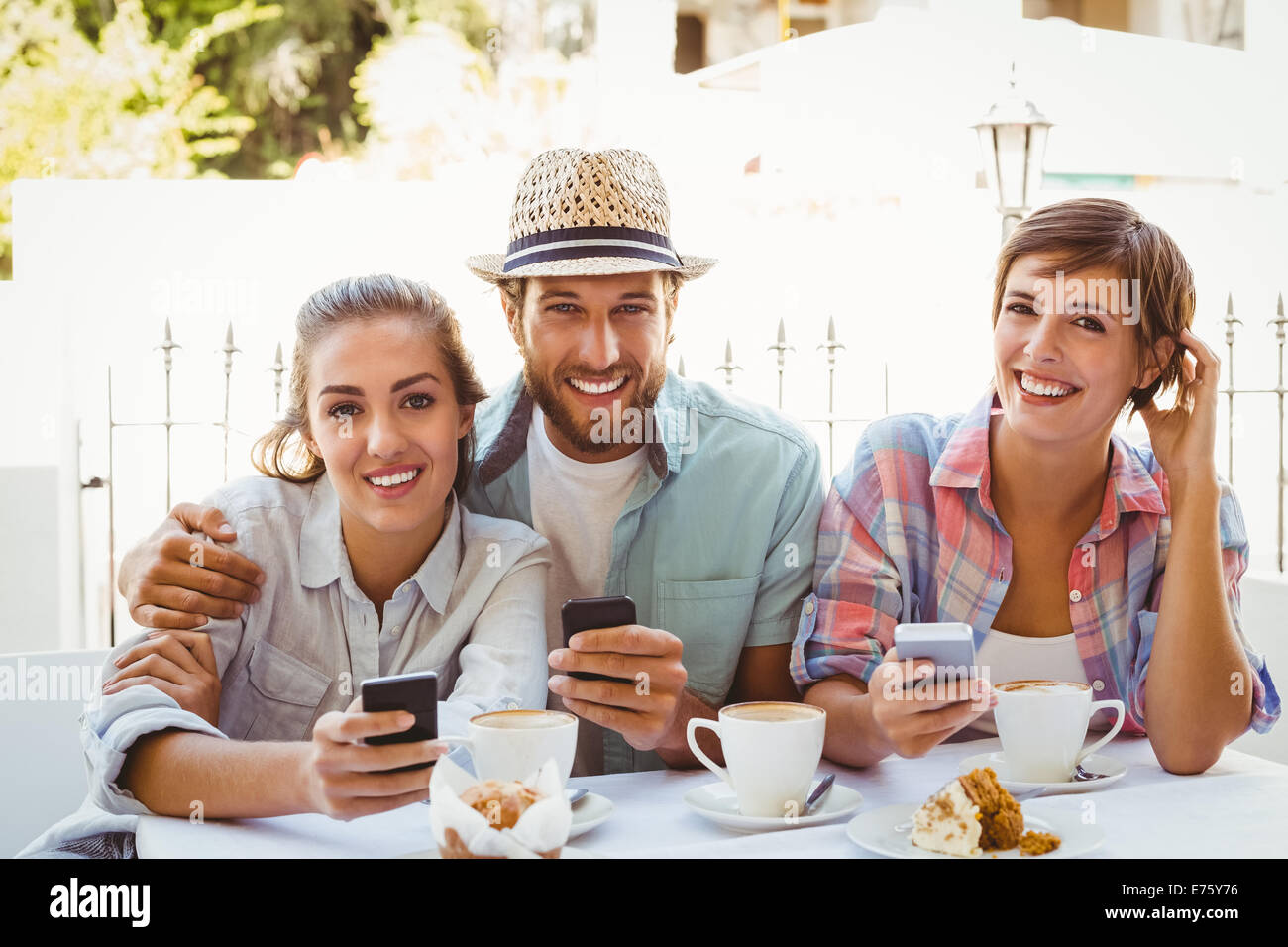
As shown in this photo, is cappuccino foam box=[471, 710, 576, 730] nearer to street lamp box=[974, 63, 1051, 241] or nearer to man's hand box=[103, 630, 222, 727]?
man's hand box=[103, 630, 222, 727]

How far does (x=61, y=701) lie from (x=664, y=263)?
5.37 feet

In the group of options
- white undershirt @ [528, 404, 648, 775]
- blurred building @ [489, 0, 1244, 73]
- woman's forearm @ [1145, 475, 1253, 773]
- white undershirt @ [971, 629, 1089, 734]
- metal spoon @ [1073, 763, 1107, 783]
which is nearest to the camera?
metal spoon @ [1073, 763, 1107, 783]

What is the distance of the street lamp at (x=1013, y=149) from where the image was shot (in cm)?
520

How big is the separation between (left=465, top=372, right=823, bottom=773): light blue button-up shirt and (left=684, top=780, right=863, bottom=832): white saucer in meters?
0.58

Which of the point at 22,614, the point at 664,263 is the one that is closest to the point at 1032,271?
the point at 664,263

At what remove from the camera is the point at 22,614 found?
558 centimetres

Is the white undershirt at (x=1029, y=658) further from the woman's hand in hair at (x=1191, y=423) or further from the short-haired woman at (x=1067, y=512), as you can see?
the woman's hand in hair at (x=1191, y=423)

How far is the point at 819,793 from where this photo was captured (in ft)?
5.74

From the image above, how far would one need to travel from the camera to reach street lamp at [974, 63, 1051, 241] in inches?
205

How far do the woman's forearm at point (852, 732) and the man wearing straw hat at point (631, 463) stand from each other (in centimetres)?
28

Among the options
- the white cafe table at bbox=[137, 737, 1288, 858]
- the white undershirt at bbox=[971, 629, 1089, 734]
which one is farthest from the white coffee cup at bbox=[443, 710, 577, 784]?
the white undershirt at bbox=[971, 629, 1089, 734]

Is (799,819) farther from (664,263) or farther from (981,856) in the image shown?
(664,263)

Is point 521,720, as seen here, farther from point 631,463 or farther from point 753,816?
point 631,463

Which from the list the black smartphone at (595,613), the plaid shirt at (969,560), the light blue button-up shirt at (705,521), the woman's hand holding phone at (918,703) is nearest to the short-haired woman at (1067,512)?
the plaid shirt at (969,560)
